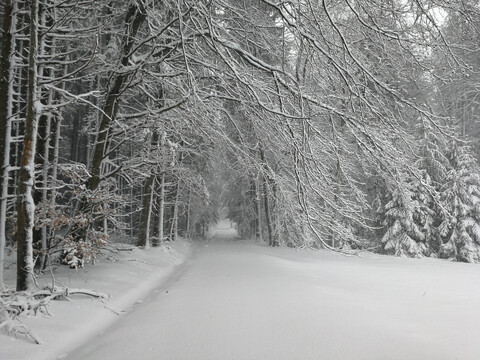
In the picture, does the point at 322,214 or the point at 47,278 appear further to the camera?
the point at 47,278

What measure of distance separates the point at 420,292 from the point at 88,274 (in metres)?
7.30

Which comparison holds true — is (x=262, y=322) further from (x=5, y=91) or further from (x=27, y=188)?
(x=5, y=91)

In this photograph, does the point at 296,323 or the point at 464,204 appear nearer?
the point at 296,323

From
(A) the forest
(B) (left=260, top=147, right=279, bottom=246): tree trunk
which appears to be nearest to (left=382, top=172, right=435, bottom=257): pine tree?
(B) (left=260, top=147, right=279, bottom=246): tree trunk

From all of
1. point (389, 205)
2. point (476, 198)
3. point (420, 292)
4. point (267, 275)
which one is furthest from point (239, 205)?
point (420, 292)

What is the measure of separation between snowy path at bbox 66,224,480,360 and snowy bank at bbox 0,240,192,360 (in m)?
0.26

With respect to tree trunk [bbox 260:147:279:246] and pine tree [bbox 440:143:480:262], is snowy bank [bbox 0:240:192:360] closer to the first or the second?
tree trunk [bbox 260:147:279:246]

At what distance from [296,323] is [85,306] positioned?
131 inches

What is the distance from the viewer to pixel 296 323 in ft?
16.3

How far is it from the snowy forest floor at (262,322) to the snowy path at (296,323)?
0.01m

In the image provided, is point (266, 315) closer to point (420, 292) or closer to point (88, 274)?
point (420, 292)

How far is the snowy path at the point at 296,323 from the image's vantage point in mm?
4004

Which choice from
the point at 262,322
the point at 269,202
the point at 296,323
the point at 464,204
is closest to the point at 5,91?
the point at 262,322

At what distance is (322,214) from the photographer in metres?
5.00
